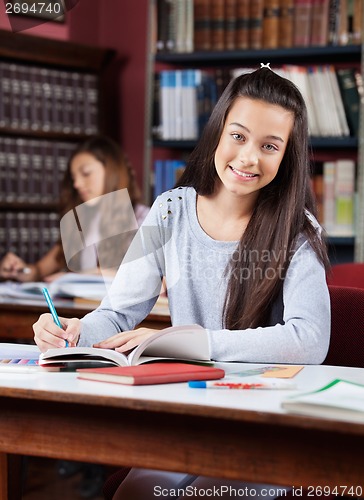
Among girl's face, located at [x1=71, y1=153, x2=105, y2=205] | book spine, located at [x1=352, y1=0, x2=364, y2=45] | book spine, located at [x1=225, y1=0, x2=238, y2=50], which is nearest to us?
girl's face, located at [x1=71, y1=153, x2=105, y2=205]

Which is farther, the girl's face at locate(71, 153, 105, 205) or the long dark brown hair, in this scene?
the girl's face at locate(71, 153, 105, 205)

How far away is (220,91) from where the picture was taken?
411cm

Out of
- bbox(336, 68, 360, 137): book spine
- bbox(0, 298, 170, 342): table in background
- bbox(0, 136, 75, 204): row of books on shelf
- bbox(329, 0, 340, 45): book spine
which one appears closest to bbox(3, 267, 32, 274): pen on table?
bbox(0, 298, 170, 342): table in background

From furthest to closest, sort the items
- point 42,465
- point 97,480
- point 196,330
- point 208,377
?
point 42,465 < point 97,480 < point 196,330 < point 208,377

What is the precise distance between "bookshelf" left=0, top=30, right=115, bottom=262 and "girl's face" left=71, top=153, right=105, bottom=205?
77cm

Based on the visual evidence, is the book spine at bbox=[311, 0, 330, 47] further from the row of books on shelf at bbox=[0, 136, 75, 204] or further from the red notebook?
the red notebook

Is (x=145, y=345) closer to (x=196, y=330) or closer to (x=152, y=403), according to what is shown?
(x=196, y=330)

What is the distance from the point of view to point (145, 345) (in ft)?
4.67

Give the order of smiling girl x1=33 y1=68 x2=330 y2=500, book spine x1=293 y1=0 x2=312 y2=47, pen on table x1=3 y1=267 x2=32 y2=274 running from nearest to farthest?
1. smiling girl x1=33 y1=68 x2=330 y2=500
2. pen on table x1=3 y1=267 x2=32 y2=274
3. book spine x1=293 y1=0 x2=312 y2=47

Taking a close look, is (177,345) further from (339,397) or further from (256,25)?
(256,25)

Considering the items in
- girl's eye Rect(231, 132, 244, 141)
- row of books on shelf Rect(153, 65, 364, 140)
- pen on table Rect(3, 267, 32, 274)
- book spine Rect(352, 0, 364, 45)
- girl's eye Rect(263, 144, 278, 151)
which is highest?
book spine Rect(352, 0, 364, 45)

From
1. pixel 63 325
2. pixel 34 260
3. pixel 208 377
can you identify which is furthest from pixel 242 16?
pixel 208 377

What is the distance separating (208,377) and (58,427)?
24 cm

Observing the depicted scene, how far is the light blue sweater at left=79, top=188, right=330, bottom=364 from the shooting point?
5.35ft
